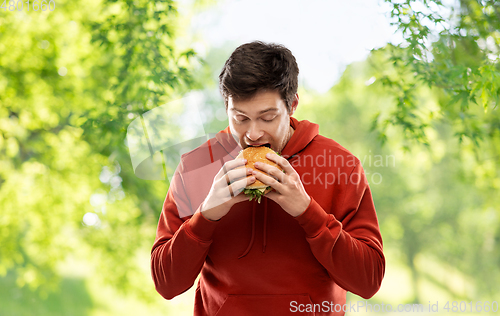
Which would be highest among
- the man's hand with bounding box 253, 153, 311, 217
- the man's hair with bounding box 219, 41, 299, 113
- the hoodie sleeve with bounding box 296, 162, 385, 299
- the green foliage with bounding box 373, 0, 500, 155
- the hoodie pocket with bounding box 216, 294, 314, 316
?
the green foliage with bounding box 373, 0, 500, 155

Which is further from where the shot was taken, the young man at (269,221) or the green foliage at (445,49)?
Answer: the green foliage at (445,49)

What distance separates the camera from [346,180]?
1.76 metres

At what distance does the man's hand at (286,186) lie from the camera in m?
1.52

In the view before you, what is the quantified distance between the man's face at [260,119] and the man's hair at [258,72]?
0.03 meters

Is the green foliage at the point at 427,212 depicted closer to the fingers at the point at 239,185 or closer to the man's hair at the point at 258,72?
the man's hair at the point at 258,72

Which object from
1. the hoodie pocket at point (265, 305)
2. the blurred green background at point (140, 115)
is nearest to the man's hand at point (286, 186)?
the hoodie pocket at point (265, 305)

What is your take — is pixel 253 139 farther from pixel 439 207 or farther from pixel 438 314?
pixel 439 207

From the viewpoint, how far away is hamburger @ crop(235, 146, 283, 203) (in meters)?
1.60

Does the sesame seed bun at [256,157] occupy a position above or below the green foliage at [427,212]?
below

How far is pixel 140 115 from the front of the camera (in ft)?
13.4

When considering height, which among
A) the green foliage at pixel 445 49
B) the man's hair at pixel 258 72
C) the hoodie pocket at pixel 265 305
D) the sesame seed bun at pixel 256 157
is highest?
the green foliage at pixel 445 49

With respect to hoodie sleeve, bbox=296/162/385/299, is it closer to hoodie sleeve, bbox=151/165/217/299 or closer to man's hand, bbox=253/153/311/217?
man's hand, bbox=253/153/311/217

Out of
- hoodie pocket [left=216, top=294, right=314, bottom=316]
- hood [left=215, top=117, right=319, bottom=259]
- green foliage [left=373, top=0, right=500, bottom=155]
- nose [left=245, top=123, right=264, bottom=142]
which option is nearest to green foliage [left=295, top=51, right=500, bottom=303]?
green foliage [left=373, top=0, right=500, bottom=155]

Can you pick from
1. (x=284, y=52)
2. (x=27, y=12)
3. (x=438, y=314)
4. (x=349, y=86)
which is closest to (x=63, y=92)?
(x=27, y=12)
